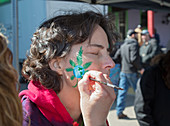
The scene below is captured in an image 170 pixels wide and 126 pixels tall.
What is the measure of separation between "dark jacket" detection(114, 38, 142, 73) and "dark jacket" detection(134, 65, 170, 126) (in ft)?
9.31

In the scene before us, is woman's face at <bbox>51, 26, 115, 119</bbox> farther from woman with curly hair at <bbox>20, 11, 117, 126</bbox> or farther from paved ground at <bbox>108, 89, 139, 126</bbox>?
paved ground at <bbox>108, 89, 139, 126</bbox>

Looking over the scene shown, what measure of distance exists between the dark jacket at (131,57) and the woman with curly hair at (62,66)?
3.66 meters

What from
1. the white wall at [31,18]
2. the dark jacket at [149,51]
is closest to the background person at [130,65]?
the dark jacket at [149,51]

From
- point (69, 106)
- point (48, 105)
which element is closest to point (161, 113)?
point (69, 106)

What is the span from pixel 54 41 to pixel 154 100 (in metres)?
1.28

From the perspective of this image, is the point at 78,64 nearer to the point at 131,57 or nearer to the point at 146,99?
the point at 146,99

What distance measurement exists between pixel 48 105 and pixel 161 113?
4.29 ft

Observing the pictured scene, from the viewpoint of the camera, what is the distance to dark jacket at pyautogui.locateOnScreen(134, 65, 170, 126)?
82.3 inches

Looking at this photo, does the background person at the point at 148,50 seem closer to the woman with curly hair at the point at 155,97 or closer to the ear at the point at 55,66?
the woman with curly hair at the point at 155,97

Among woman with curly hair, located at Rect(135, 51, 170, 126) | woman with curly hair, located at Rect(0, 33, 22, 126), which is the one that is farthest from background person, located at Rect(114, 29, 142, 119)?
woman with curly hair, located at Rect(0, 33, 22, 126)

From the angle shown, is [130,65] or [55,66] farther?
[130,65]

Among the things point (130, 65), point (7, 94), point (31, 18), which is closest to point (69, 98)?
point (7, 94)

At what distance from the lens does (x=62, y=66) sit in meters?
1.28

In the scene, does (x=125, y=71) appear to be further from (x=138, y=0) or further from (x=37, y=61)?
(x=37, y=61)
